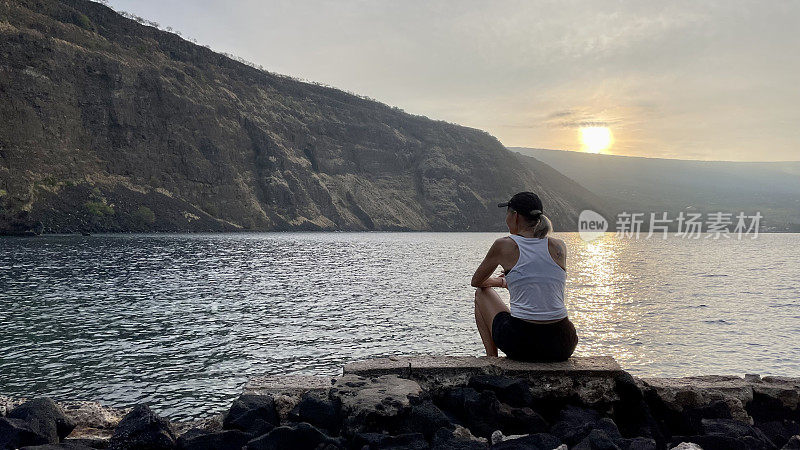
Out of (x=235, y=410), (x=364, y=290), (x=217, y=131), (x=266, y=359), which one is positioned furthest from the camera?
(x=217, y=131)

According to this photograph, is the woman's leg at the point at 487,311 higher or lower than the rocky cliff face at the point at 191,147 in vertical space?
lower

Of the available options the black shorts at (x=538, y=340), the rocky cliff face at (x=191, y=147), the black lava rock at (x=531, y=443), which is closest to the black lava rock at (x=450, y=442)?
the black lava rock at (x=531, y=443)

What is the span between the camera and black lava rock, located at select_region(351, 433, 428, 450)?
167 inches

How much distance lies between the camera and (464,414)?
5.09 metres

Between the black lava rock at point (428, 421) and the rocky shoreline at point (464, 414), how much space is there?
0.5 inches

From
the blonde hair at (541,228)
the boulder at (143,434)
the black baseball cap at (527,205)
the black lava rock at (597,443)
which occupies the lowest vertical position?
the boulder at (143,434)

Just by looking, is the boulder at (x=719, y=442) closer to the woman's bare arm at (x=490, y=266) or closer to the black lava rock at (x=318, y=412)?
the woman's bare arm at (x=490, y=266)

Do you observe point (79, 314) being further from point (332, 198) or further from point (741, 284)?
point (332, 198)

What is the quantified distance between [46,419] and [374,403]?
3191 millimetres

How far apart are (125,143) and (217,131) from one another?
18696 mm

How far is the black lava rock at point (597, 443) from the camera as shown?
407 centimetres

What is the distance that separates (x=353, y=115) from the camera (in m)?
145

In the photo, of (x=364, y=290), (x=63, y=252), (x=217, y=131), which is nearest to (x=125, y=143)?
(x=217, y=131)

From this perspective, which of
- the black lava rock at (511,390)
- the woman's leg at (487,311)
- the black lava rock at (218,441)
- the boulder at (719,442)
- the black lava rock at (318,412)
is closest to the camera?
the boulder at (719,442)
